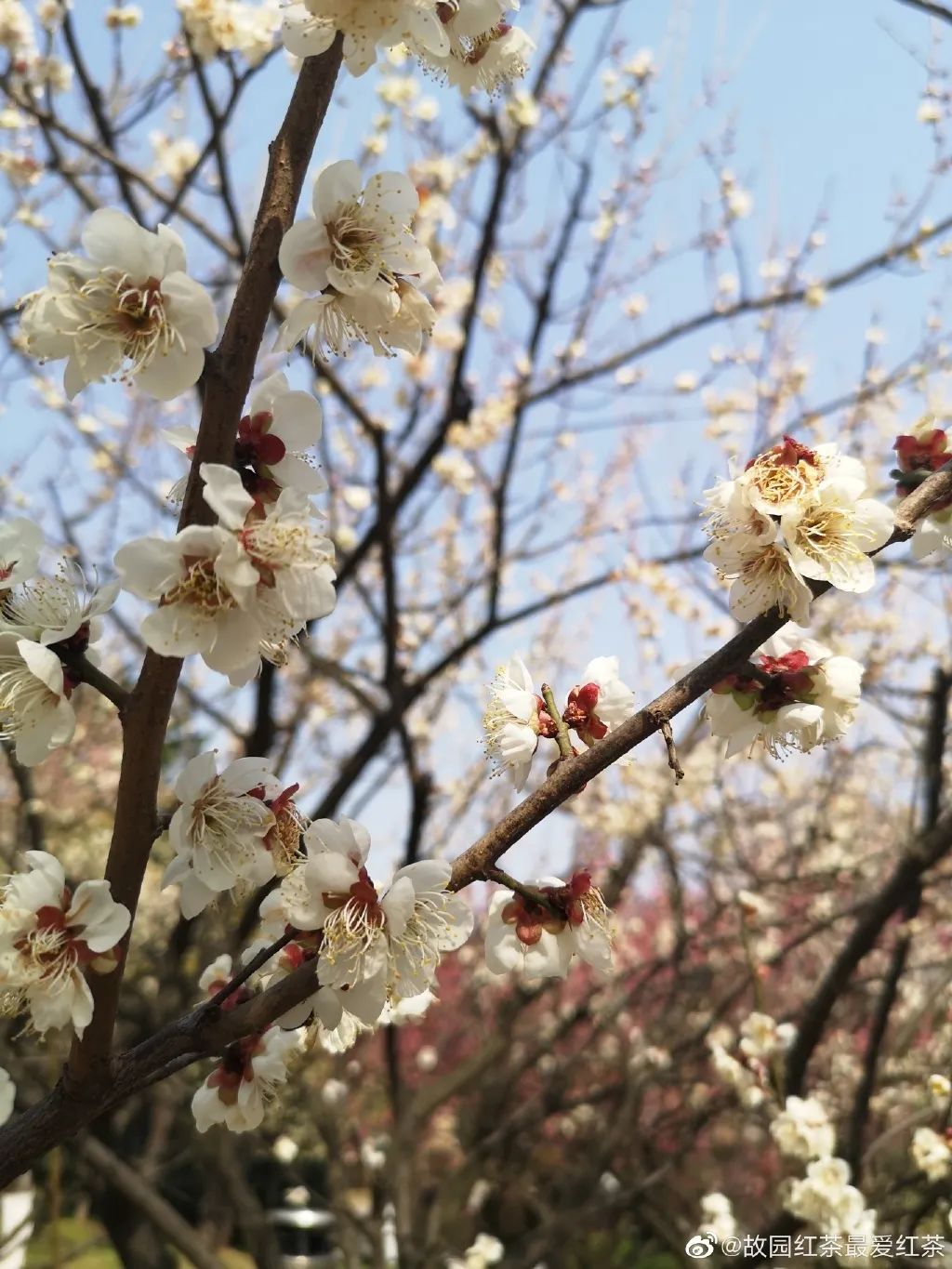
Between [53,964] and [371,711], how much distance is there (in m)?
3.09

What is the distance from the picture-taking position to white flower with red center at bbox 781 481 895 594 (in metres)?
1.14

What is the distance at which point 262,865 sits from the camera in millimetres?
1171

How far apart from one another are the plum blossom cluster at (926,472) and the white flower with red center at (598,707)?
0.39m

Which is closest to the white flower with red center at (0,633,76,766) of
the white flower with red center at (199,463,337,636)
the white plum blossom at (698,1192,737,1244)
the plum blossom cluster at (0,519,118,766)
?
the plum blossom cluster at (0,519,118,766)

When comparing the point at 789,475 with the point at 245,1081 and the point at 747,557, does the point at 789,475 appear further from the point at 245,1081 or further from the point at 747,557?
the point at 245,1081

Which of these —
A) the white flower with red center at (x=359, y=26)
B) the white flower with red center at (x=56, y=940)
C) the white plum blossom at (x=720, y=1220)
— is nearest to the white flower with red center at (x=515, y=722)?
the white flower with red center at (x=56, y=940)

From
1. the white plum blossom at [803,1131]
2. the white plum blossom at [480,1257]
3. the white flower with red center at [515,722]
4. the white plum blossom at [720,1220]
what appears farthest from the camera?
the white plum blossom at [480,1257]

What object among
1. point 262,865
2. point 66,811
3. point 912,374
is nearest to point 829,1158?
point 262,865

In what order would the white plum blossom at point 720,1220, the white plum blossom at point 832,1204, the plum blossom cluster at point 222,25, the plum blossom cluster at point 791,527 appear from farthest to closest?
the plum blossom cluster at point 222,25, the white plum blossom at point 720,1220, the white plum blossom at point 832,1204, the plum blossom cluster at point 791,527

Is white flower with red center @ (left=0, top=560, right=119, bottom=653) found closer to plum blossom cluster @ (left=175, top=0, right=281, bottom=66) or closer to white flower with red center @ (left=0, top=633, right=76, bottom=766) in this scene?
white flower with red center @ (left=0, top=633, right=76, bottom=766)

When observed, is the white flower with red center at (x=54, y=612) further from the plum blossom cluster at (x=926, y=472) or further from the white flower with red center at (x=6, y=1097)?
the plum blossom cluster at (x=926, y=472)

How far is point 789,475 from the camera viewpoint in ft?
3.84

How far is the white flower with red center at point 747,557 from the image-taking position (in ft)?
3.73

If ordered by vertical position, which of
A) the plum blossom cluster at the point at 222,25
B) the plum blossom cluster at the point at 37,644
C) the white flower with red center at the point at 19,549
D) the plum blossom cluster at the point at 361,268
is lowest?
the plum blossom cluster at the point at 37,644
